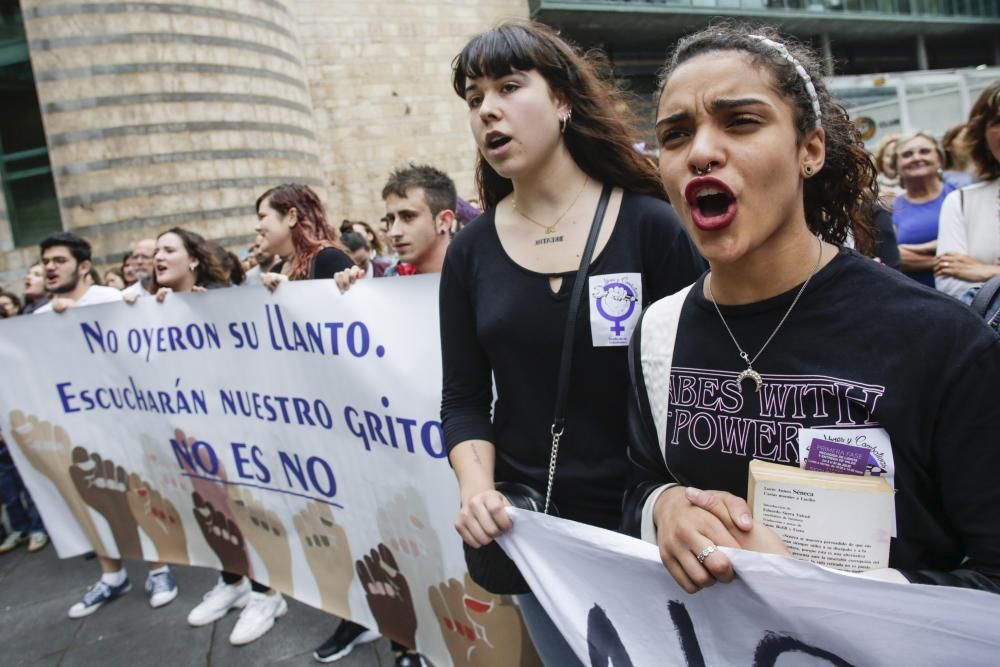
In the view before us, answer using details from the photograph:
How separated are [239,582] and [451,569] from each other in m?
1.71

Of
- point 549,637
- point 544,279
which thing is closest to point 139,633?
point 549,637

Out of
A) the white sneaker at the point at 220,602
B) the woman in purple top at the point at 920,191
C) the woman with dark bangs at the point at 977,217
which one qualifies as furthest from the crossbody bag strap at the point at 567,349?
the woman in purple top at the point at 920,191

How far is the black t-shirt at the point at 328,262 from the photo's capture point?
2869 mm

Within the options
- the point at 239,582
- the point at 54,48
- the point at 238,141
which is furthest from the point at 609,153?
the point at 54,48

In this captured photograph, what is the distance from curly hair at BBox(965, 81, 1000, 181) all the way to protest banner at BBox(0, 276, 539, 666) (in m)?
2.41

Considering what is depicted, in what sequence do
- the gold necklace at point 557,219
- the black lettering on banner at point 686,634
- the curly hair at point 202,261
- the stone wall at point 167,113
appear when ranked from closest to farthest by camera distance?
the black lettering on banner at point 686,634 < the gold necklace at point 557,219 < the curly hair at point 202,261 < the stone wall at point 167,113

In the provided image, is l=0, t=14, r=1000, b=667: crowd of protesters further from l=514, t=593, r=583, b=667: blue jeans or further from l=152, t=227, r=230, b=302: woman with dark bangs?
l=152, t=227, r=230, b=302: woman with dark bangs

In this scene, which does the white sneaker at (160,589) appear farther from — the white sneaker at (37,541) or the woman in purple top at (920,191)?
the woman in purple top at (920,191)

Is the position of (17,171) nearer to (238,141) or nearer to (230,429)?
(238,141)

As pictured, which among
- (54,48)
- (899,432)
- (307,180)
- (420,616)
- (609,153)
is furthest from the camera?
(307,180)

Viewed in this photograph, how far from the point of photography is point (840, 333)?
2.84 ft

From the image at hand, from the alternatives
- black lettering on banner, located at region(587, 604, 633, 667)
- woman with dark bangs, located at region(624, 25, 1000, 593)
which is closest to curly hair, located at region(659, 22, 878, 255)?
woman with dark bangs, located at region(624, 25, 1000, 593)

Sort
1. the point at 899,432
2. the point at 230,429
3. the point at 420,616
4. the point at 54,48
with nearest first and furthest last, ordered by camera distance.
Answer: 1. the point at 899,432
2. the point at 420,616
3. the point at 230,429
4. the point at 54,48

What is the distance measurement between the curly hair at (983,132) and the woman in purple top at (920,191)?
3.01ft
